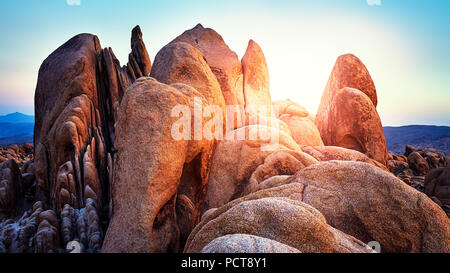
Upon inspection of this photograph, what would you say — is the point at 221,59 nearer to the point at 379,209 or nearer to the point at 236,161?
the point at 236,161

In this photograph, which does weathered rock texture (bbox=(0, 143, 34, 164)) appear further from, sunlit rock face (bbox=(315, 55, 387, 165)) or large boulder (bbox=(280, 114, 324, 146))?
sunlit rock face (bbox=(315, 55, 387, 165))

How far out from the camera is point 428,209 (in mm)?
5059

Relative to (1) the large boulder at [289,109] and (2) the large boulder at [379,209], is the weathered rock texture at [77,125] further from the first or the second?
(1) the large boulder at [289,109]

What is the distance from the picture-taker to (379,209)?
17.3 feet

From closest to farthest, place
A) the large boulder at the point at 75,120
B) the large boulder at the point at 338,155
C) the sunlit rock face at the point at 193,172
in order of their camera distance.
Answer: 1. the sunlit rock face at the point at 193,172
2. the large boulder at the point at 75,120
3. the large boulder at the point at 338,155

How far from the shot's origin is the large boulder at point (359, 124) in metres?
13.7

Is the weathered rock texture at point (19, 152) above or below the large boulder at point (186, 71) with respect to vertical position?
below

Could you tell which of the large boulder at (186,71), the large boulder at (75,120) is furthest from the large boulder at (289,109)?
the large boulder at (75,120)

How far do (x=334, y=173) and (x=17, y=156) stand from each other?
1460 inches

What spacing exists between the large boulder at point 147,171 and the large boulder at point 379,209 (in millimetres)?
3652

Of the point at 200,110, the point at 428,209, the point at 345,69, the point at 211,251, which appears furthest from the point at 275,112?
the point at 211,251

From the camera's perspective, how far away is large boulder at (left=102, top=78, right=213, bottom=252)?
6438mm

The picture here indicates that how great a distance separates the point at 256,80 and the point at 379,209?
11504 mm
